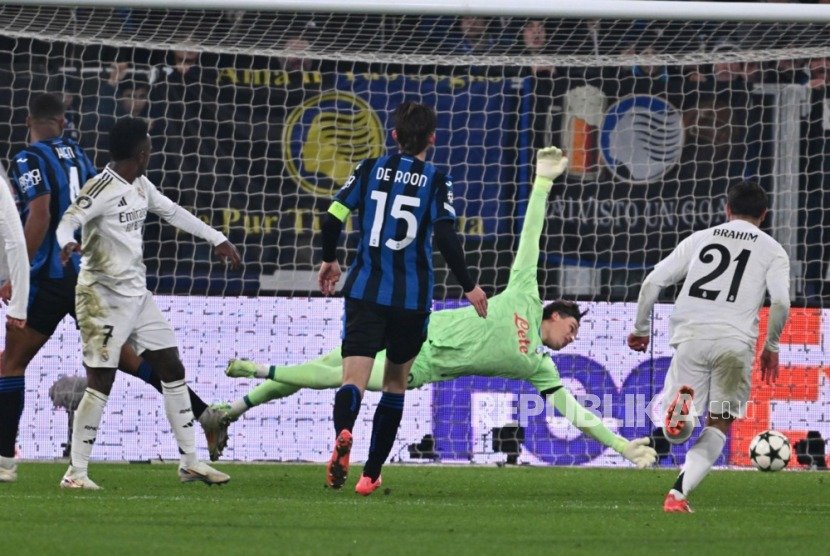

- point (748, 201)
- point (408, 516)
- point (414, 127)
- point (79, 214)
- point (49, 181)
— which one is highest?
point (414, 127)

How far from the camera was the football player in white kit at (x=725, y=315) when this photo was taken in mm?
7312

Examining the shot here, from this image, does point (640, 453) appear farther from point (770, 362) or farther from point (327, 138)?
point (327, 138)

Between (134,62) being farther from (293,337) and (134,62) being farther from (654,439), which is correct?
(654,439)

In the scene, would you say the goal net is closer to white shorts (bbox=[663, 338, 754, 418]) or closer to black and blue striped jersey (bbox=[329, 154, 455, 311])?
black and blue striped jersey (bbox=[329, 154, 455, 311])

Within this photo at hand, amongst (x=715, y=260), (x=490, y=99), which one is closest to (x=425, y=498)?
(x=715, y=260)

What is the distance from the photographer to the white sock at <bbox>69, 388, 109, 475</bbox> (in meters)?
7.82

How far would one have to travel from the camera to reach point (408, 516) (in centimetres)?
682

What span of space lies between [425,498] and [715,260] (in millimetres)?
1819

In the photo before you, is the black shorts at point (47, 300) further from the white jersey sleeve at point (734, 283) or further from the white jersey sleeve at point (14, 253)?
the white jersey sleeve at point (734, 283)

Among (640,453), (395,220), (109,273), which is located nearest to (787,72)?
(640,453)

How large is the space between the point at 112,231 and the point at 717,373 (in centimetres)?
290

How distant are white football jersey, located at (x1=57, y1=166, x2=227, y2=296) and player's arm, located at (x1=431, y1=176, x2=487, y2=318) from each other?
1.43m

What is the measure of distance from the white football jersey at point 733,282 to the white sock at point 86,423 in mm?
2750

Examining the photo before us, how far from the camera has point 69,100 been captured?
12258 millimetres
